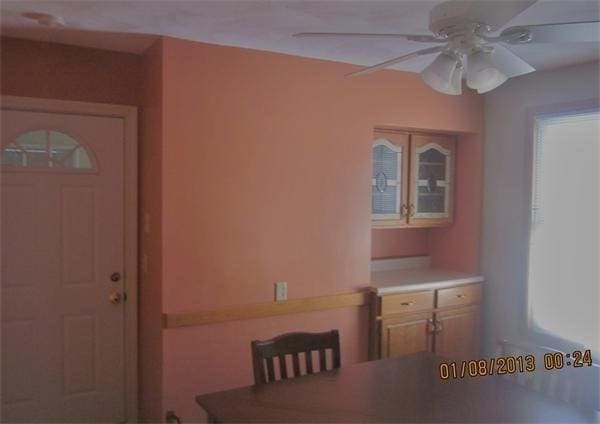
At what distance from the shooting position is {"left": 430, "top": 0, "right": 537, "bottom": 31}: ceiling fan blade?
1.33 meters

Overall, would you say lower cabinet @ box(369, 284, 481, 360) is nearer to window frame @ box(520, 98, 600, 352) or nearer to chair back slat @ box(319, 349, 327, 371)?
window frame @ box(520, 98, 600, 352)

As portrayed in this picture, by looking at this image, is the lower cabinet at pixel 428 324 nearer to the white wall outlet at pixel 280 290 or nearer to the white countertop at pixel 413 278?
the white countertop at pixel 413 278

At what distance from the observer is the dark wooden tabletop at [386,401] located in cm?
165

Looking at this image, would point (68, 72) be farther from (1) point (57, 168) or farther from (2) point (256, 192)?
(2) point (256, 192)

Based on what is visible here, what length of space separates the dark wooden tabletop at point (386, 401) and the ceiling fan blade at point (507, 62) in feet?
3.92

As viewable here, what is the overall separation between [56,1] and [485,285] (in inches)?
127

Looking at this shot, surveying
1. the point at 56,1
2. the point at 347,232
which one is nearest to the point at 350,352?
the point at 347,232

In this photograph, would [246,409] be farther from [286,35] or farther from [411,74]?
[411,74]

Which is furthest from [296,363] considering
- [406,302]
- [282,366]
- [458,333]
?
[458,333]

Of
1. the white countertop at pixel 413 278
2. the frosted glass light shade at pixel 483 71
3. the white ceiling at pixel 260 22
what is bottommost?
the white countertop at pixel 413 278

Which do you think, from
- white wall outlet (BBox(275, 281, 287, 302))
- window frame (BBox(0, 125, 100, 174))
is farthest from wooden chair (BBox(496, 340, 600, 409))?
window frame (BBox(0, 125, 100, 174))

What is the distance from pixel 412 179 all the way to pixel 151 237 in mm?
1855

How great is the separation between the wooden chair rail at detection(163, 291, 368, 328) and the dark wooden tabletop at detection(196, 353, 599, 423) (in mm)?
848

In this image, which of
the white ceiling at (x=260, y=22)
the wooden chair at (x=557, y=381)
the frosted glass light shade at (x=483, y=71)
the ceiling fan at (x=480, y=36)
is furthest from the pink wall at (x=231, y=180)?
the frosted glass light shade at (x=483, y=71)
